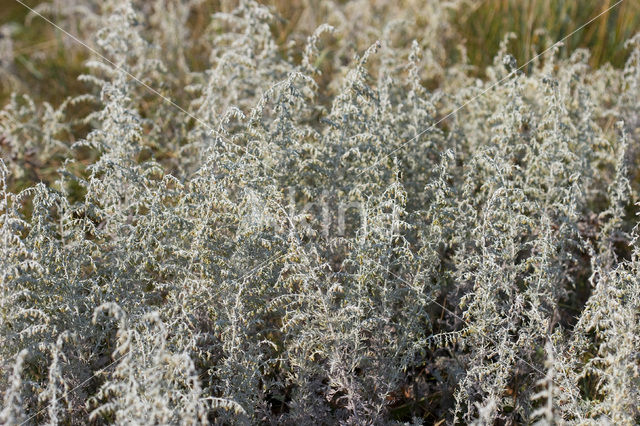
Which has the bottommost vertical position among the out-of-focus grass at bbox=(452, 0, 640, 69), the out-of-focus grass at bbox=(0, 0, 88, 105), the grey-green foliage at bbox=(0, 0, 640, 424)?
the grey-green foliage at bbox=(0, 0, 640, 424)

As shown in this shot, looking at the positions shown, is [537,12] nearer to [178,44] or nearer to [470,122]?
[470,122]

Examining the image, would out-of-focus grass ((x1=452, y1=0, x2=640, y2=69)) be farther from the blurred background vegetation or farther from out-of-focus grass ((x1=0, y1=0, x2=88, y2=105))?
out-of-focus grass ((x1=0, y1=0, x2=88, y2=105))

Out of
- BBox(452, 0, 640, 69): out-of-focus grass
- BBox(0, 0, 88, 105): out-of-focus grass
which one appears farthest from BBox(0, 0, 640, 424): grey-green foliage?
BBox(0, 0, 88, 105): out-of-focus grass

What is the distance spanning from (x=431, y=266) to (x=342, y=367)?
0.61m

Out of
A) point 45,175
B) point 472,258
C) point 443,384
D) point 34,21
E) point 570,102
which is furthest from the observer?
point 34,21

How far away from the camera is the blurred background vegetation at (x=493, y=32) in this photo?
5.23 metres

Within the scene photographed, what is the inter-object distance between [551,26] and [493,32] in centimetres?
48

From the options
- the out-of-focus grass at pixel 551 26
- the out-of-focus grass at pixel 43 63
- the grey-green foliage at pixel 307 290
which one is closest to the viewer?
the grey-green foliage at pixel 307 290

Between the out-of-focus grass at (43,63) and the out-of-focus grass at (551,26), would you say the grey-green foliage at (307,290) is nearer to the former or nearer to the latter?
the out-of-focus grass at (551,26)

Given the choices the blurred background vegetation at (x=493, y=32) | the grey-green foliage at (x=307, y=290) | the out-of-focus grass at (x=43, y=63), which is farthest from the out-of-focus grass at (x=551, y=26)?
the out-of-focus grass at (x=43, y=63)

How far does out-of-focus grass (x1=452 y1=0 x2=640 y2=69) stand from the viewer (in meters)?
5.21

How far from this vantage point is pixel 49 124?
13.5ft

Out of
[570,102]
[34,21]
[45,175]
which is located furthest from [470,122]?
[34,21]

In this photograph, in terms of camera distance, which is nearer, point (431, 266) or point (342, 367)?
point (342, 367)
